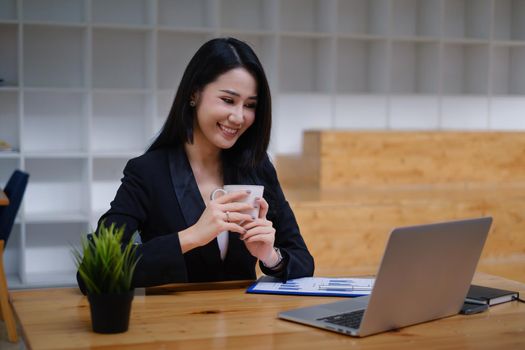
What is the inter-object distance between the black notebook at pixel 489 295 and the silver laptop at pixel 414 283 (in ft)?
0.29

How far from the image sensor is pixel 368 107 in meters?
5.62

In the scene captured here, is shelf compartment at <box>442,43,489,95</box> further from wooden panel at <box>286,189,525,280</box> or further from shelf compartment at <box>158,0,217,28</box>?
shelf compartment at <box>158,0,217,28</box>

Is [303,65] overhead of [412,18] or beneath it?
beneath

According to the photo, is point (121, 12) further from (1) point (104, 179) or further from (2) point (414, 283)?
(2) point (414, 283)

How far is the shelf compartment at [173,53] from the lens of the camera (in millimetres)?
5242

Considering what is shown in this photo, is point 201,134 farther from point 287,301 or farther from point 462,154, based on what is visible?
point 462,154

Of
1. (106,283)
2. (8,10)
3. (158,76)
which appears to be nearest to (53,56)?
(8,10)

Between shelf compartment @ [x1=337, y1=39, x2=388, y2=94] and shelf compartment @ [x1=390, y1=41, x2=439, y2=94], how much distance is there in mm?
205

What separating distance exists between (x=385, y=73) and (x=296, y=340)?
4190mm

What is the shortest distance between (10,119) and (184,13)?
1.32 meters

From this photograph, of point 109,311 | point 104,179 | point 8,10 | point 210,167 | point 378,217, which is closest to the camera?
point 109,311

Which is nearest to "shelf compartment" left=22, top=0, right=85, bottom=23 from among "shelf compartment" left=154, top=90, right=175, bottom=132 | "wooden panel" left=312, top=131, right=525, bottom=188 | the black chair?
"shelf compartment" left=154, top=90, right=175, bottom=132

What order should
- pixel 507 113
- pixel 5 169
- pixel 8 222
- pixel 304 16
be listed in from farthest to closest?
pixel 507 113
pixel 304 16
pixel 5 169
pixel 8 222

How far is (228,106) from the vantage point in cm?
214
